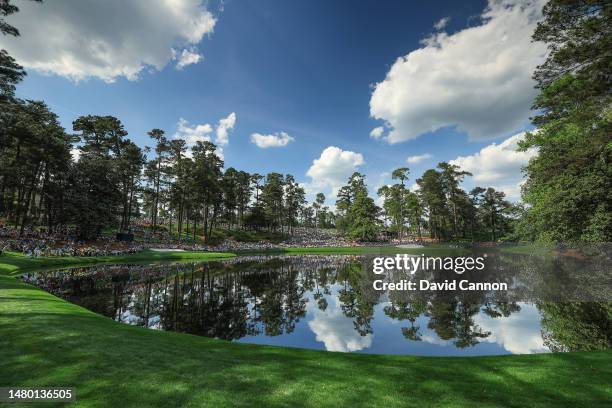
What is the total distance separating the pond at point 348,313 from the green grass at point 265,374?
8.11 ft

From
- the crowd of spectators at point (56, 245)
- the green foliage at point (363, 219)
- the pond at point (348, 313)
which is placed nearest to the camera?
the pond at point (348, 313)

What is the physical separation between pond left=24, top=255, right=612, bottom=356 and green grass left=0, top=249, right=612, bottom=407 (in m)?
2.47

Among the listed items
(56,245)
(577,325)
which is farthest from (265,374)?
(56,245)

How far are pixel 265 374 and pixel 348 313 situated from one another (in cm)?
928

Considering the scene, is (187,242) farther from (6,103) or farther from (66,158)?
(6,103)

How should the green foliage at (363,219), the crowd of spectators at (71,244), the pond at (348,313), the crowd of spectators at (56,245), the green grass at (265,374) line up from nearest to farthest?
the green grass at (265,374) < the pond at (348,313) < the crowd of spectators at (56,245) < the crowd of spectators at (71,244) < the green foliage at (363,219)

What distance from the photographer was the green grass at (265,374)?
4.75 metres

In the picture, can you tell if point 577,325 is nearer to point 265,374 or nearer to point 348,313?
point 348,313

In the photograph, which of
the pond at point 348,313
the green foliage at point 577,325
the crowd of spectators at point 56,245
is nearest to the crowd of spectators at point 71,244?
the crowd of spectators at point 56,245

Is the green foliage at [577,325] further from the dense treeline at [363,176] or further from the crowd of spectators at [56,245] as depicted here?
the crowd of spectators at [56,245]

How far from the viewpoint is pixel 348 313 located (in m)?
14.2

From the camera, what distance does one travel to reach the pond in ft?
33.1

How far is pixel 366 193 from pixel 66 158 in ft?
217

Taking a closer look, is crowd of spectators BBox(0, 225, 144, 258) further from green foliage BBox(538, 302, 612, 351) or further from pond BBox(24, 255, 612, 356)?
green foliage BBox(538, 302, 612, 351)
